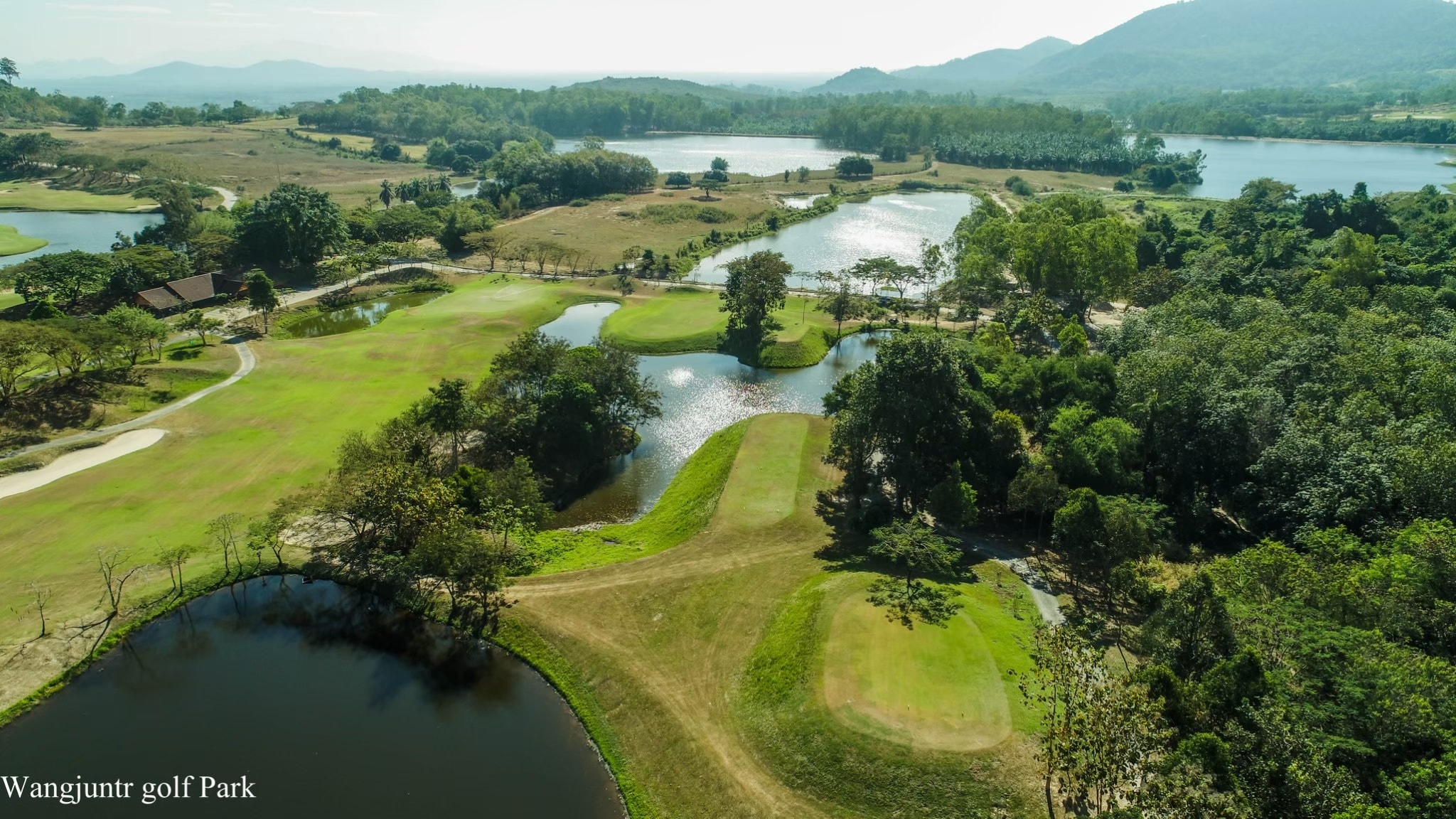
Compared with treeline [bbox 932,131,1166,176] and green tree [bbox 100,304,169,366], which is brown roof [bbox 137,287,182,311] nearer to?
green tree [bbox 100,304,169,366]

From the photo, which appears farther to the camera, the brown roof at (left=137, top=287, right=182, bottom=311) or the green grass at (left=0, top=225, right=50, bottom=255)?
the green grass at (left=0, top=225, right=50, bottom=255)

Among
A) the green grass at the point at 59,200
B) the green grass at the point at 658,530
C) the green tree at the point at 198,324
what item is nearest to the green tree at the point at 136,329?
the green tree at the point at 198,324

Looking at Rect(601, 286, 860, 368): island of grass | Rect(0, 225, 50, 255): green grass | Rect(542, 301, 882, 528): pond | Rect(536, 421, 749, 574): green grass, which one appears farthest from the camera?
Rect(0, 225, 50, 255): green grass

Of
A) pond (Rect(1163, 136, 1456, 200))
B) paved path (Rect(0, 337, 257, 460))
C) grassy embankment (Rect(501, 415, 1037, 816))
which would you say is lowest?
grassy embankment (Rect(501, 415, 1037, 816))

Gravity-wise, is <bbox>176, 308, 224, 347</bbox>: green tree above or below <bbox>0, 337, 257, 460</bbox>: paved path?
above

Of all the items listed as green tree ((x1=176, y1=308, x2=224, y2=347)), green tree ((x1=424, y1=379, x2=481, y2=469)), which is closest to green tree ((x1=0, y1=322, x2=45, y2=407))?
green tree ((x1=176, y1=308, x2=224, y2=347))

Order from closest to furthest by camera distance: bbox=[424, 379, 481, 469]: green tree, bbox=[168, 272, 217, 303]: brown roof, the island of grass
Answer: bbox=[424, 379, 481, 469]: green tree
the island of grass
bbox=[168, 272, 217, 303]: brown roof

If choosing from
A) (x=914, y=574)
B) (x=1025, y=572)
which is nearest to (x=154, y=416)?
(x=914, y=574)
